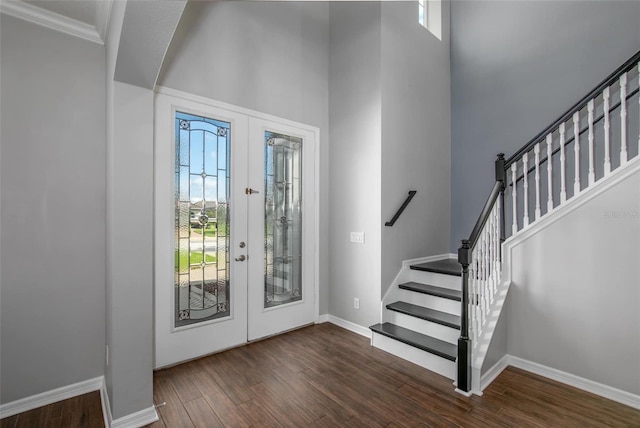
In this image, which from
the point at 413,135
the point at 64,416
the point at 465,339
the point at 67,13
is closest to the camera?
the point at 64,416

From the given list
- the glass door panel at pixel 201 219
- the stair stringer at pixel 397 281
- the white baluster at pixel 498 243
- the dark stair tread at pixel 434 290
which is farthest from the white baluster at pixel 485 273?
the glass door panel at pixel 201 219

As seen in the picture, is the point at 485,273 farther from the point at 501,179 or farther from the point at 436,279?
the point at 501,179

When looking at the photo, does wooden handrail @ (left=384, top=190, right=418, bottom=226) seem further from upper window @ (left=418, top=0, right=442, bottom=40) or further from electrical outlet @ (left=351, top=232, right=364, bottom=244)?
upper window @ (left=418, top=0, right=442, bottom=40)

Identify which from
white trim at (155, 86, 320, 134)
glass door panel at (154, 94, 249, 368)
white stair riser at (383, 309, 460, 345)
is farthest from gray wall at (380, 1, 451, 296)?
glass door panel at (154, 94, 249, 368)

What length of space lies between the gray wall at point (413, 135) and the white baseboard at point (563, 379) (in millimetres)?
1186

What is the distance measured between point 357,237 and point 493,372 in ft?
5.80

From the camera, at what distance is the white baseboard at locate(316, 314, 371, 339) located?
11.0 ft

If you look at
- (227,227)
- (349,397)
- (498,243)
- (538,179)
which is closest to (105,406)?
(227,227)

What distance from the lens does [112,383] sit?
189 cm

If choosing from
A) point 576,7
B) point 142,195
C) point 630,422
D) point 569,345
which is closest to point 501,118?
point 576,7

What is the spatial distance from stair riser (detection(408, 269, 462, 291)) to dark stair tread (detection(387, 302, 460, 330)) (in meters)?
0.33

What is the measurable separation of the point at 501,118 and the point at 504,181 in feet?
4.73

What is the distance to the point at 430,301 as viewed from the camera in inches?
123

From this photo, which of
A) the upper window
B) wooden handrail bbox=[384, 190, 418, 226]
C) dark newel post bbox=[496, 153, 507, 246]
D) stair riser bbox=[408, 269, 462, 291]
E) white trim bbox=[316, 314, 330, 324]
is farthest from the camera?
the upper window
